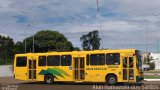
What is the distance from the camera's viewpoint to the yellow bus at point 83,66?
28938 mm

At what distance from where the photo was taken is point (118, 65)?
2922cm

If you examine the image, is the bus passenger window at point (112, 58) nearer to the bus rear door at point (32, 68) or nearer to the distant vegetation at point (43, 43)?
the bus rear door at point (32, 68)

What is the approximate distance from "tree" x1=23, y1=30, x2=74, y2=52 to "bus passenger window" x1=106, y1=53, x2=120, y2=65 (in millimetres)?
73884

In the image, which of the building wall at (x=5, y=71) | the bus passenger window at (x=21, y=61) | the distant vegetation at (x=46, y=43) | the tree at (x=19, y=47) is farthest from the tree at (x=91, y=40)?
the bus passenger window at (x=21, y=61)

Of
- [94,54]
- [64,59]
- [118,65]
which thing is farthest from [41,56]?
[118,65]

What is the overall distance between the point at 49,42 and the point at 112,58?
78.9 metres

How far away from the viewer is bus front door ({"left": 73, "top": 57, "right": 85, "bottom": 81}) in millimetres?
31234

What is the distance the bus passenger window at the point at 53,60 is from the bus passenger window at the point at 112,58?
15.7ft

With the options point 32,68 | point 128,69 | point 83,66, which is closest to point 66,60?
point 83,66

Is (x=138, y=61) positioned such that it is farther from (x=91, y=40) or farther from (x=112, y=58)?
(x=91, y=40)

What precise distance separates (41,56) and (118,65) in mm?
7537

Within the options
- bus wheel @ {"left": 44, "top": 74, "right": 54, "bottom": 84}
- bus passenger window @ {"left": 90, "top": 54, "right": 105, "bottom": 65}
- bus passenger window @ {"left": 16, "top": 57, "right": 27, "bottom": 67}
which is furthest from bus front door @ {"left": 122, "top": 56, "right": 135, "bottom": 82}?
bus passenger window @ {"left": 16, "top": 57, "right": 27, "bottom": 67}

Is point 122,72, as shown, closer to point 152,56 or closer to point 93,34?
point 93,34

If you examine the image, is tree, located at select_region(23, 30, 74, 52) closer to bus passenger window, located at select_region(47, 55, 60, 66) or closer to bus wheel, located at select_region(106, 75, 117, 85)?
bus passenger window, located at select_region(47, 55, 60, 66)
